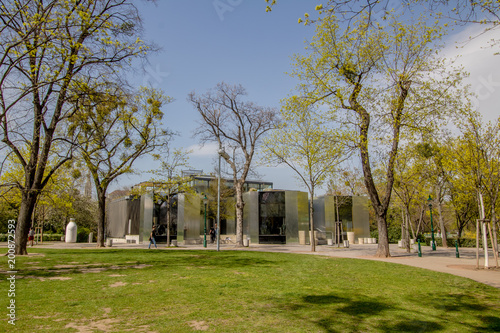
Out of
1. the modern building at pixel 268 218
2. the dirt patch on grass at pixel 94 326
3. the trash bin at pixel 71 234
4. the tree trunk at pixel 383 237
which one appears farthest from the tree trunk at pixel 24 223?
the trash bin at pixel 71 234

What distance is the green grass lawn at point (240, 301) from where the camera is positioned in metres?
5.46

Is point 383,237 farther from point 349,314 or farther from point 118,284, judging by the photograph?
point 118,284

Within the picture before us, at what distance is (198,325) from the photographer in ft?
17.6

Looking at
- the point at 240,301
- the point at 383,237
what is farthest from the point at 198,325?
the point at 383,237

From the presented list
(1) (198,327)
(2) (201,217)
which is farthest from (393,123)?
(2) (201,217)

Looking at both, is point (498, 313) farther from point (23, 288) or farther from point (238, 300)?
point (23, 288)

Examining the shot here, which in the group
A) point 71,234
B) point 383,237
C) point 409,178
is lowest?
point 71,234

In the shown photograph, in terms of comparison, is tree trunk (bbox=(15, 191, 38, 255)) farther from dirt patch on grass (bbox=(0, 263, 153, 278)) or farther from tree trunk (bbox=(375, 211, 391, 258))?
tree trunk (bbox=(375, 211, 391, 258))

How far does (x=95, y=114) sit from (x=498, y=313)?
22924 millimetres

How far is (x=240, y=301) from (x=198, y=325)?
1.78 metres

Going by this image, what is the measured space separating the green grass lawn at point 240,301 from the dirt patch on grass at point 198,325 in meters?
0.02

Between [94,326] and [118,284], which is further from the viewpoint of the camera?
[118,284]

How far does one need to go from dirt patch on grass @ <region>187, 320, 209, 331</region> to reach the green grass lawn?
15 mm

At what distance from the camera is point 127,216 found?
133 ft
